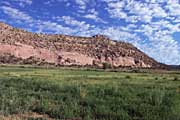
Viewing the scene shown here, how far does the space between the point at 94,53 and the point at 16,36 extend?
33.2m

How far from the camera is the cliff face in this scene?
481ft

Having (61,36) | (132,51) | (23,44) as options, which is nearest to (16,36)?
(23,44)

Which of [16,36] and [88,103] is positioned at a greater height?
[16,36]

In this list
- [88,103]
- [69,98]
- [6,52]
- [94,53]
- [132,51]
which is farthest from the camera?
[132,51]

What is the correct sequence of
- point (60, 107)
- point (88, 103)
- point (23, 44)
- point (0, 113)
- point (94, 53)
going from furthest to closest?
1. point (94, 53)
2. point (23, 44)
3. point (88, 103)
4. point (60, 107)
5. point (0, 113)

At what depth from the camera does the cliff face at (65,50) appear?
14662 cm

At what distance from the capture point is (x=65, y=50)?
161000mm

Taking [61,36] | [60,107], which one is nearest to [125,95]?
[60,107]

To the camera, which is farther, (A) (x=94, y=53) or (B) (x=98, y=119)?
(A) (x=94, y=53)

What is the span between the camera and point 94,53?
16975cm

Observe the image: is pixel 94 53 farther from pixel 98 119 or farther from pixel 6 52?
pixel 98 119

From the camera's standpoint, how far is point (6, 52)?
14138 centimetres

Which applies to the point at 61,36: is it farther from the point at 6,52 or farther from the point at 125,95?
the point at 125,95

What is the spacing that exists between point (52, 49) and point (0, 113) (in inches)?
5475
